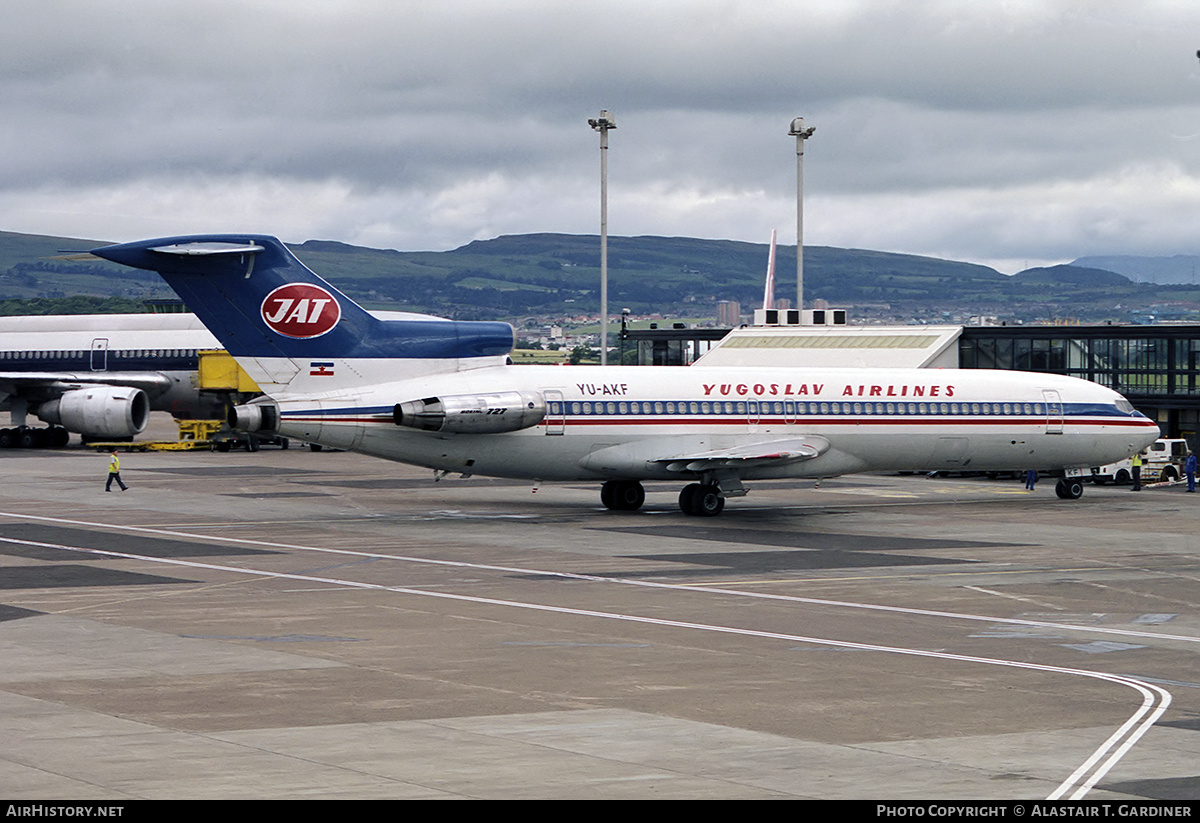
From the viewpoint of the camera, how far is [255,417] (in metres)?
38.4

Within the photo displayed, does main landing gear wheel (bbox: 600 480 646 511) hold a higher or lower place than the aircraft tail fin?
lower

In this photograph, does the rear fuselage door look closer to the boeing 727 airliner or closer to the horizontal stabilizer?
the boeing 727 airliner

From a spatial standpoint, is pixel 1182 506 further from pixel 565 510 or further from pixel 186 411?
pixel 186 411

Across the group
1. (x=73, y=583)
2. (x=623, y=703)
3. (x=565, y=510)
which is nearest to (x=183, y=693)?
(x=623, y=703)

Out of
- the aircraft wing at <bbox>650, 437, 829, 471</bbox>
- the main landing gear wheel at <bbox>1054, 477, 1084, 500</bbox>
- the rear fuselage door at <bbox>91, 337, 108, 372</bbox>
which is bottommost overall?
the main landing gear wheel at <bbox>1054, 477, 1084, 500</bbox>

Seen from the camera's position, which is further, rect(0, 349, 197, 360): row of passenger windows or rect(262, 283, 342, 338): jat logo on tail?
rect(0, 349, 197, 360): row of passenger windows

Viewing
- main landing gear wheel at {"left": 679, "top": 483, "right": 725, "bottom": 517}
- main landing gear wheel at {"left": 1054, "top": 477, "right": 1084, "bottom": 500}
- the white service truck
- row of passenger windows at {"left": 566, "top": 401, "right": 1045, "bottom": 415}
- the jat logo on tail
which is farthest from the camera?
the white service truck

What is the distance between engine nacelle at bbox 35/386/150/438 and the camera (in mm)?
64562

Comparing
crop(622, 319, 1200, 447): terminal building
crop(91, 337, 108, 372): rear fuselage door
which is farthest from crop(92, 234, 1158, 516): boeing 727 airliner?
crop(91, 337, 108, 372): rear fuselage door

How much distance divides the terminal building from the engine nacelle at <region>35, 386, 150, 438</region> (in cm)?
2495

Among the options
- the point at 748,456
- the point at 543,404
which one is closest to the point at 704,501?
the point at 748,456

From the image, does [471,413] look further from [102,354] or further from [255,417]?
[102,354]

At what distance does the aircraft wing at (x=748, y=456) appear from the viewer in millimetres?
40594

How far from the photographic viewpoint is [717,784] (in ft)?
44.2
